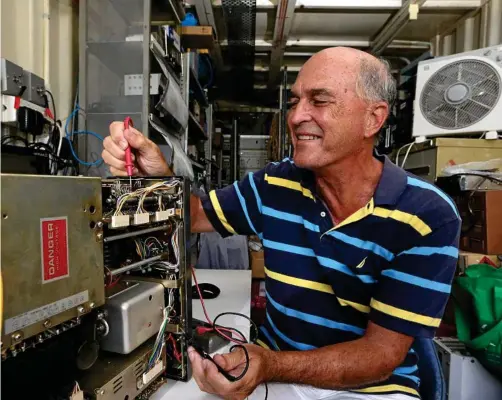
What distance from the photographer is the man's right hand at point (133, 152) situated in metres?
0.88

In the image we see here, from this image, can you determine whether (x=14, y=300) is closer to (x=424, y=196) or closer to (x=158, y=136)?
(x=424, y=196)

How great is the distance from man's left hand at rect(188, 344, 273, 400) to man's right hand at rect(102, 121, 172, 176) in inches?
19.9

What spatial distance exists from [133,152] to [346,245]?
0.63m

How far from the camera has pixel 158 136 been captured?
5.91ft

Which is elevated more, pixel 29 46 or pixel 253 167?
pixel 29 46

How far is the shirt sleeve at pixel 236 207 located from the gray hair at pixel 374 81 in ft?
1.38

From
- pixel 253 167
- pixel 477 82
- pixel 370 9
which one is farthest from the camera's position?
pixel 253 167

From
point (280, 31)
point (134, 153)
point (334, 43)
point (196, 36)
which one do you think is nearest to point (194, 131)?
point (196, 36)

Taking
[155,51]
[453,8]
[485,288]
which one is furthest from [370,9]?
[485,288]

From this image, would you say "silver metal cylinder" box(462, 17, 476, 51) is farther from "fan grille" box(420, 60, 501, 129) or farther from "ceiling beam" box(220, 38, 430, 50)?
"fan grille" box(420, 60, 501, 129)

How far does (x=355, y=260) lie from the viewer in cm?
93

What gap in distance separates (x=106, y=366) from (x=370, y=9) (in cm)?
293

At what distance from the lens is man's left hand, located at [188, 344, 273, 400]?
2.08 feet

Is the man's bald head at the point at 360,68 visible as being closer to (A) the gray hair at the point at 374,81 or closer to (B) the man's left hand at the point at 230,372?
(A) the gray hair at the point at 374,81
